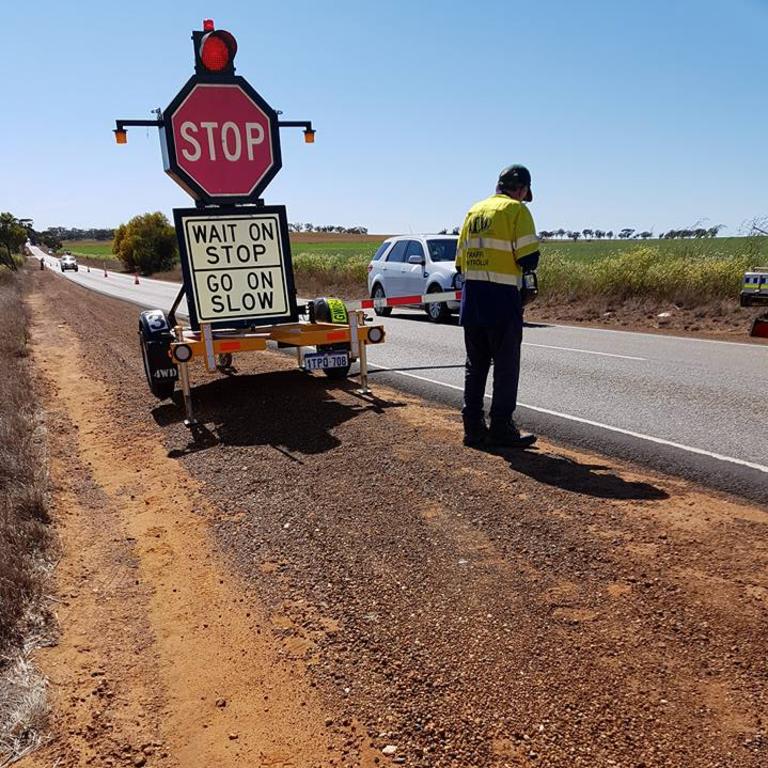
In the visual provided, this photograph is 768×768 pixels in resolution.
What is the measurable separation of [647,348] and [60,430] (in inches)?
337

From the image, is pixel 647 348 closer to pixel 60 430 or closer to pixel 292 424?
pixel 292 424

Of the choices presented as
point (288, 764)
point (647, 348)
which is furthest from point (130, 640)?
point (647, 348)

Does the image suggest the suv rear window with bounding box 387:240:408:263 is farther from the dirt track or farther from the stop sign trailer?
the dirt track

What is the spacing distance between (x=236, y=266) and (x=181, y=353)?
4.01 feet

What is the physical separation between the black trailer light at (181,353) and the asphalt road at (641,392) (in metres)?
2.79

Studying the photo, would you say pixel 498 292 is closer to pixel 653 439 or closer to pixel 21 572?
pixel 653 439

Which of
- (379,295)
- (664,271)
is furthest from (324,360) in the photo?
(664,271)

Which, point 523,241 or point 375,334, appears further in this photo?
point 375,334

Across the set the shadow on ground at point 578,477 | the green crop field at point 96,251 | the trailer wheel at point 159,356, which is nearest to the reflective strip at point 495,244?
the shadow on ground at point 578,477

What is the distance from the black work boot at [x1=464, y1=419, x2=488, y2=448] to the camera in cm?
526

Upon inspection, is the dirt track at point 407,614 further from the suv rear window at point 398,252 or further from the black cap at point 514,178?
the suv rear window at point 398,252

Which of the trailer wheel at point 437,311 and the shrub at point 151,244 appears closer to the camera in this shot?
the trailer wheel at point 437,311

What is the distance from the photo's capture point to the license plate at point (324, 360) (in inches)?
269

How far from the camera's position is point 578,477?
14.6 ft
